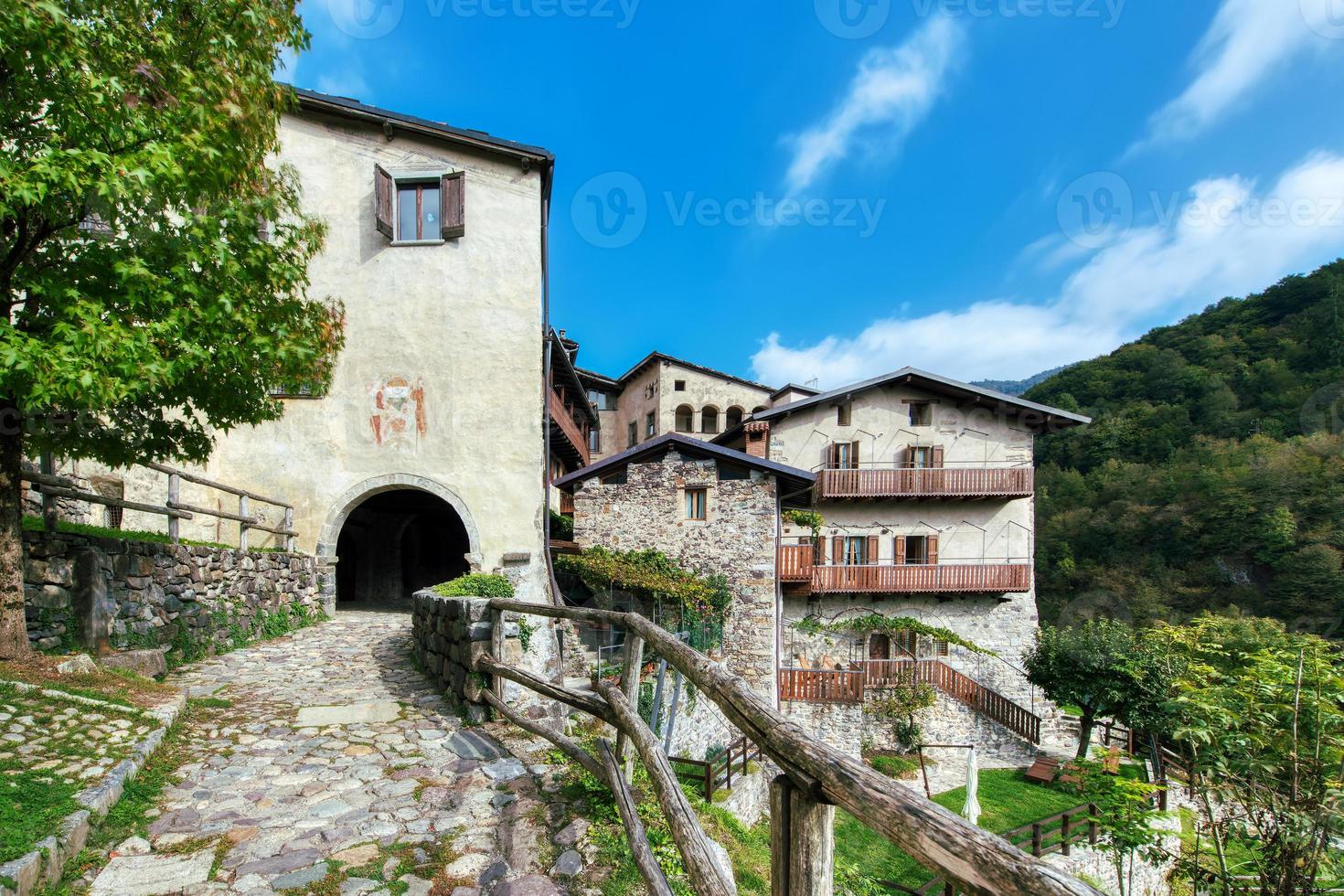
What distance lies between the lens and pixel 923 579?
1895 centimetres

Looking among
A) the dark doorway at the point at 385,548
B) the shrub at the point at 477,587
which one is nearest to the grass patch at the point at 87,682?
the shrub at the point at 477,587

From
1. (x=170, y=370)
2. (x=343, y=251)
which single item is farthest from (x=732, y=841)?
(x=343, y=251)

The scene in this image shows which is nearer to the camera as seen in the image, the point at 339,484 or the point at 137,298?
the point at 137,298

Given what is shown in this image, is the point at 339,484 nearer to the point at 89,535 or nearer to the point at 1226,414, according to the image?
the point at 89,535

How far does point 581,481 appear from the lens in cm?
1639

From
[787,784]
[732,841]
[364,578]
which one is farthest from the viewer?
[364,578]

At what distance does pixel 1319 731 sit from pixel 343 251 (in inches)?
672

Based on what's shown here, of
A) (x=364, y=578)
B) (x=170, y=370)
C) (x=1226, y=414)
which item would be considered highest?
(x=1226, y=414)

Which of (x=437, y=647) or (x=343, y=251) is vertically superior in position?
(x=343, y=251)

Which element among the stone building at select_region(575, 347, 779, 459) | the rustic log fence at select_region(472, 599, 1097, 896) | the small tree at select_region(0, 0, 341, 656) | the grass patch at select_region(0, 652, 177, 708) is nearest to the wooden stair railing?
the stone building at select_region(575, 347, 779, 459)

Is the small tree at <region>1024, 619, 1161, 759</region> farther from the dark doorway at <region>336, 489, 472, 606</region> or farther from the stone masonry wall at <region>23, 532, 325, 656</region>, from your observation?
the stone masonry wall at <region>23, 532, 325, 656</region>

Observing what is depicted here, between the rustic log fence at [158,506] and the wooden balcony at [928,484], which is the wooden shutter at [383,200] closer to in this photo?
the rustic log fence at [158,506]

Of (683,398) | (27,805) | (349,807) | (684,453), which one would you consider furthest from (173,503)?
(683,398)

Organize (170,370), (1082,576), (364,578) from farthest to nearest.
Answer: (1082,576)
(364,578)
(170,370)
